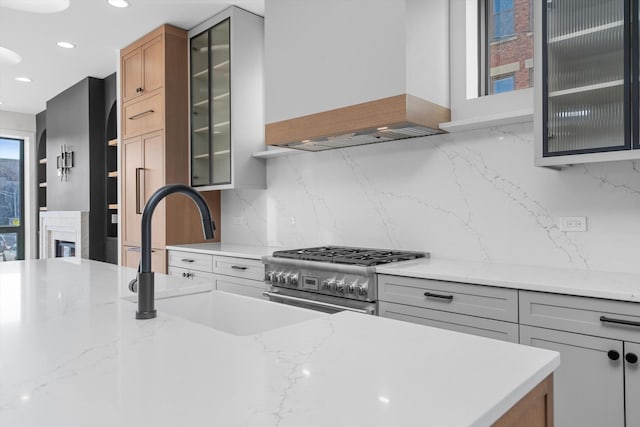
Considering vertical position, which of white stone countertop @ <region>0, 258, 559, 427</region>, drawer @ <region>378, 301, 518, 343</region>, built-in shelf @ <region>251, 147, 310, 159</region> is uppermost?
built-in shelf @ <region>251, 147, 310, 159</region>

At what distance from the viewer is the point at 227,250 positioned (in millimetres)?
3584

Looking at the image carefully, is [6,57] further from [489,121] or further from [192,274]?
[489,121]

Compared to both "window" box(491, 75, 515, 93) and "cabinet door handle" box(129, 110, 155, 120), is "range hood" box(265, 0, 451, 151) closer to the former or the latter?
"window" box(491, 75, 515, 93)

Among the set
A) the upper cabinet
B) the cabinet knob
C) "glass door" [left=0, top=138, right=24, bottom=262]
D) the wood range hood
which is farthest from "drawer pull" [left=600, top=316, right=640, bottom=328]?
"glass door" [left=0, top=138, right=24, bottom=262]

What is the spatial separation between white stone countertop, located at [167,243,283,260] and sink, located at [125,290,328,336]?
140cm

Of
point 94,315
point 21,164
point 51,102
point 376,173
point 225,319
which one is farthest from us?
point 21,164

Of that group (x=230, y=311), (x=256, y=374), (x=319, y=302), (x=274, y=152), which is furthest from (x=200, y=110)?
(x=256, y=374)

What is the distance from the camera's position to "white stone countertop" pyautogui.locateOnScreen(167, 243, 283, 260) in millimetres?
3282

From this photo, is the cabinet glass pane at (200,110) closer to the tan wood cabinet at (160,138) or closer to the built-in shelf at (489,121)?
the tan wood cabinet at (160,138)

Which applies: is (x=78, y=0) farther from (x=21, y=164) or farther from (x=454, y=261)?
(x=21, y=164)

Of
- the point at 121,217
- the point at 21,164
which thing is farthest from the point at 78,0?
the point at 21,164

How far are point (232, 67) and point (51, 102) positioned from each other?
4.08 m

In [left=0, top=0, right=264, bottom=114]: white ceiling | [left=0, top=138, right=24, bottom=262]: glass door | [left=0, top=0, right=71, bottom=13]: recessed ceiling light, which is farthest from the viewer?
[left=0, top=138, right=24, bottom=262]: glass door

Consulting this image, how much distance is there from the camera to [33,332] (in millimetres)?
1121
